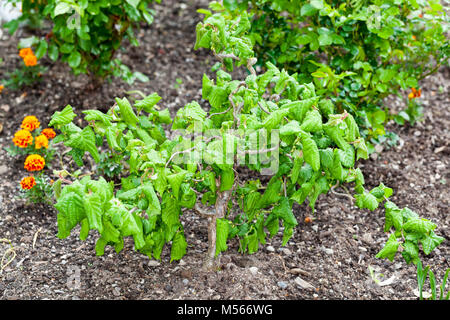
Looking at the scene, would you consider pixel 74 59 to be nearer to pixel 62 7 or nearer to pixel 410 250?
pixel 62 7

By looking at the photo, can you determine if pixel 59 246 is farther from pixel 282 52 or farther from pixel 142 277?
pixel 282 52

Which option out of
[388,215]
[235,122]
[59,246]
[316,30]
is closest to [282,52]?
[316,30]

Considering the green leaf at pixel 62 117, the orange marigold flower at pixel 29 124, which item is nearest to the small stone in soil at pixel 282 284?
the green leaf at pixel 62 117

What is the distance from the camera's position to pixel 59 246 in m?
2.80

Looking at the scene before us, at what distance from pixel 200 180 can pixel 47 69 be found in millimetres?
2253

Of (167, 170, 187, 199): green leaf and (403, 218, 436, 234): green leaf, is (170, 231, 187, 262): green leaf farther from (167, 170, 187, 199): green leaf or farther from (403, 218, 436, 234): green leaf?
(403, 218, 436, 234): green leaf

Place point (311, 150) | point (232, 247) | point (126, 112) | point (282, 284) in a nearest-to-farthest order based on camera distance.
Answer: point (311, 150)
point (126, 112)
point (282, 284)
point (232, 247)

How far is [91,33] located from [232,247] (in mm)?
1655

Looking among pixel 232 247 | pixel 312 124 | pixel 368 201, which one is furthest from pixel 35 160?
pixel 368 201

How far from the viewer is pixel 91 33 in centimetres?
344

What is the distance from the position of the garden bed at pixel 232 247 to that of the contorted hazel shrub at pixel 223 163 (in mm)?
212

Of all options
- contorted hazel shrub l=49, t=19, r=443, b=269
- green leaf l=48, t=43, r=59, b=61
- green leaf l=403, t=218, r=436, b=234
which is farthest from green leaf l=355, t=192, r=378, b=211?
green leaf l=48, t=43, r=59, b=61

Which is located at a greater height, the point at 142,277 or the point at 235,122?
the point at 235,122

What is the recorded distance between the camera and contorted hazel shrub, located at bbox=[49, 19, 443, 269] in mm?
1983
